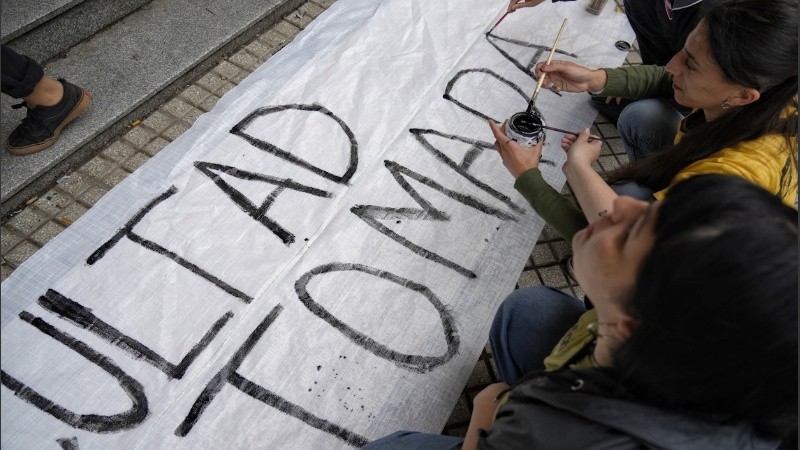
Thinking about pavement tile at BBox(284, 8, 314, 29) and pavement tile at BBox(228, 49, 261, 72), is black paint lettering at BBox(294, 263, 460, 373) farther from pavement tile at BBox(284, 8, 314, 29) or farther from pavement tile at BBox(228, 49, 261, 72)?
pavement tile at BBox(284, 8, 314, 29)

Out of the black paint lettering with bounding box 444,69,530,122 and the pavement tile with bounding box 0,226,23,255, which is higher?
the black paint lettering with bounding box 444,69,530,122

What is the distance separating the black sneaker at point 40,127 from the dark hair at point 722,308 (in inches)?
84.5

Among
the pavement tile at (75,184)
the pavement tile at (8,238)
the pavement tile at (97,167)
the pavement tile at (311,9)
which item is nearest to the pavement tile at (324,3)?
the pavement tile at (311,9)

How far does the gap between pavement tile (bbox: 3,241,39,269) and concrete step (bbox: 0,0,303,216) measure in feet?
0.54

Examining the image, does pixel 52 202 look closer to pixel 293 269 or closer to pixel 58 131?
pixel 58 131

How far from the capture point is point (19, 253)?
204cm

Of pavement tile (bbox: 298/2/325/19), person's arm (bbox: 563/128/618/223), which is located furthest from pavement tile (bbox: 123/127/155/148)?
person's arm (bbox: 563/128/618/223)

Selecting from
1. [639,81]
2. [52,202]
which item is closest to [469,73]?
[639,81]

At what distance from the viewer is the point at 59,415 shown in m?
1.72

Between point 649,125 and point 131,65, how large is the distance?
223 centimetres

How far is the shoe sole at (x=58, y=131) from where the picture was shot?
2195 mm

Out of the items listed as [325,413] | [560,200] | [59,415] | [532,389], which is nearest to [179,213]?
[59,415]

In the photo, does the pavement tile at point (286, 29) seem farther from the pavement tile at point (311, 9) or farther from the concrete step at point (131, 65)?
the pavement tile at point (311, 9)

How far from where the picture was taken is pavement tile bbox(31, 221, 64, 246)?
6.85ft
